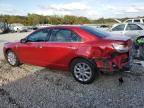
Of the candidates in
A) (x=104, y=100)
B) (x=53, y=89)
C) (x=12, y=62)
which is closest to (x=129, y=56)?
(x=104, y=100)

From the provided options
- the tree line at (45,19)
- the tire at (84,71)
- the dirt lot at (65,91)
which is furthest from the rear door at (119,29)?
the tree line at (45,19)

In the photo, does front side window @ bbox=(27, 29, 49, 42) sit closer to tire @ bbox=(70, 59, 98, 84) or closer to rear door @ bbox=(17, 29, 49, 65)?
rear door @ bbox=(17, 29, 49, 65)

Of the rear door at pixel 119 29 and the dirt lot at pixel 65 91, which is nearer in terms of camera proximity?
the dirt lot at pixel 65 91

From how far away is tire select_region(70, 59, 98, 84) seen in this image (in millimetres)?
6099

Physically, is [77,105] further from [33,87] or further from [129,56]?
[129,56]

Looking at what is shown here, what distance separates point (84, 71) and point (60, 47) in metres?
0.96

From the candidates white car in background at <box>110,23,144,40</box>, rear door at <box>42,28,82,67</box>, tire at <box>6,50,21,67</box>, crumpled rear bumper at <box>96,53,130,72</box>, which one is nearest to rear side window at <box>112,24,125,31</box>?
white car in background at <box>110,23,144,40</box>

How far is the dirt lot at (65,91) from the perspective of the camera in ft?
16.3

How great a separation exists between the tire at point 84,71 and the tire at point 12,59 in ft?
8.69

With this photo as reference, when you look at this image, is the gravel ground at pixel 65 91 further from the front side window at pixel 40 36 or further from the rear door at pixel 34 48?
the front side window at pixel 40 36

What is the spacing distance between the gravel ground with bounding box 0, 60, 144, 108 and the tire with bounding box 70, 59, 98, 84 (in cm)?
15

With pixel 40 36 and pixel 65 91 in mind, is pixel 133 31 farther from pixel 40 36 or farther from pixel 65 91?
pixel 65 91

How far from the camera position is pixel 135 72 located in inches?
284

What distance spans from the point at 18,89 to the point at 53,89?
2.77 ft
